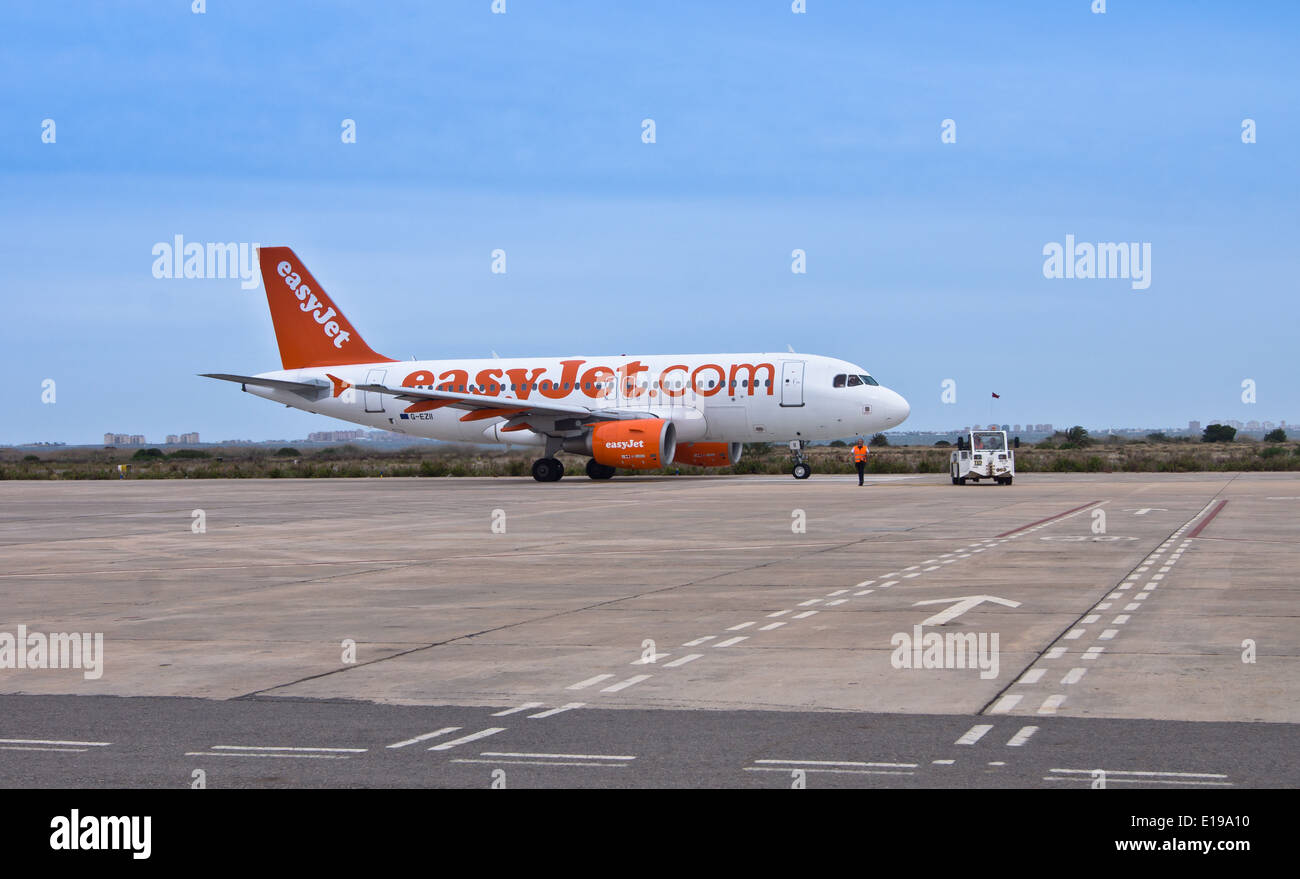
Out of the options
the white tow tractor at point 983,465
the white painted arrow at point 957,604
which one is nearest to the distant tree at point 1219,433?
the white tow tractor at point 983,465

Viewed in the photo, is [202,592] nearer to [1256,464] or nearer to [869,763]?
[869,763]

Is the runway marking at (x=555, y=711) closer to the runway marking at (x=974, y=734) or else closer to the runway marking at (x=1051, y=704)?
the runway marking at (x=974, y=734)

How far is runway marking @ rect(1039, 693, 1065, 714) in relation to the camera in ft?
28.5

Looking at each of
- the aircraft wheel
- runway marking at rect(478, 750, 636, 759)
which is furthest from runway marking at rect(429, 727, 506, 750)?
the aircraft wheel

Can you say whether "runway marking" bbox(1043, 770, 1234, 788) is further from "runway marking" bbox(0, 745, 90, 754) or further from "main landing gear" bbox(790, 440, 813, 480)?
"main landing gear" bbox(790, 440, 813, 480)

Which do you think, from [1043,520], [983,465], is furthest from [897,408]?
[1043,520]

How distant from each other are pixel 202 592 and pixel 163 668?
222 inches

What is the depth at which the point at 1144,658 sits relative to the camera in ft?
35.1

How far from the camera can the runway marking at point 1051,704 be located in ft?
28.5

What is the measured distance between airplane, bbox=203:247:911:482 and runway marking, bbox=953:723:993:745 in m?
34.0

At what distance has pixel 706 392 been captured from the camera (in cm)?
4403

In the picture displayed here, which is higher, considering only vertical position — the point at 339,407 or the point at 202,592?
the point at 339,407

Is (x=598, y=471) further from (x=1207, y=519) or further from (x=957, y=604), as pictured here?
(x=957, y=604)
